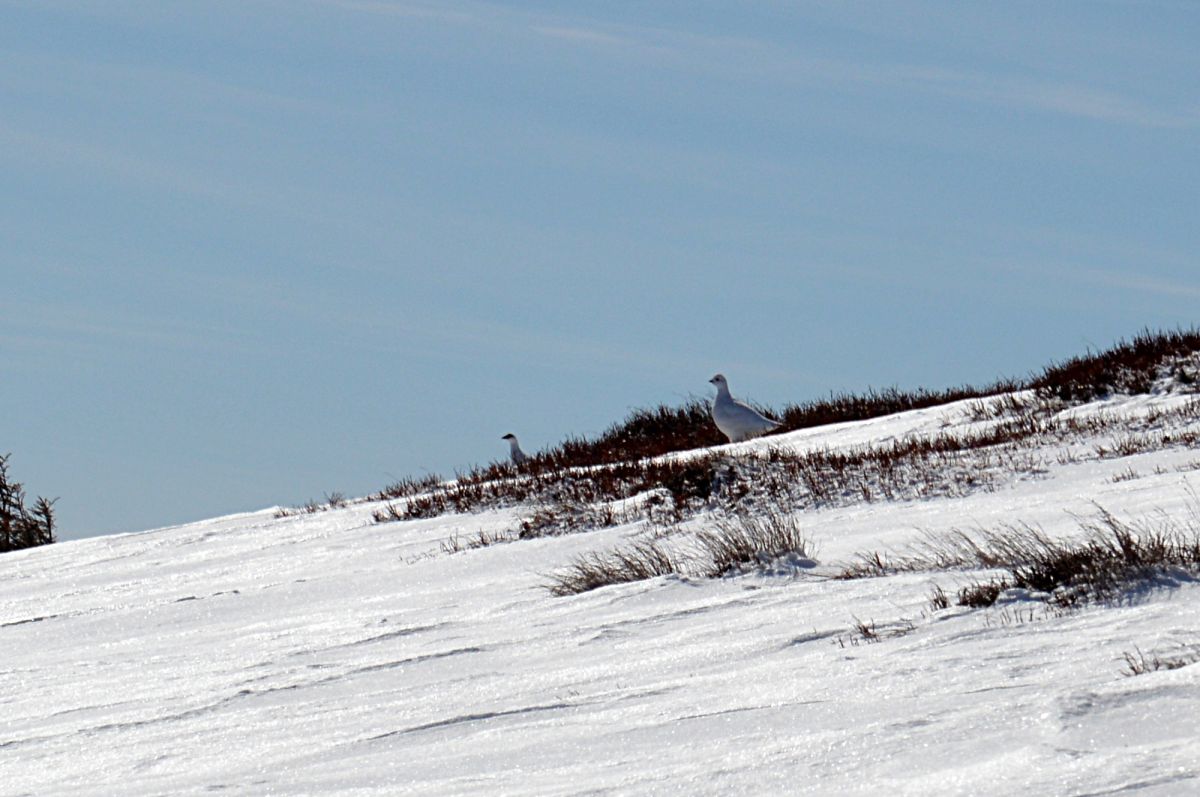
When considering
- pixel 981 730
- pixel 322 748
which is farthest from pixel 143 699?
pixel 981 730

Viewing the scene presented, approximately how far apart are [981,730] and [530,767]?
1118 mm

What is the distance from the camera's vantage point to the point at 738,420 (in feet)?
59.7

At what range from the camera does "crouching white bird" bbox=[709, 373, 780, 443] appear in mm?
18188

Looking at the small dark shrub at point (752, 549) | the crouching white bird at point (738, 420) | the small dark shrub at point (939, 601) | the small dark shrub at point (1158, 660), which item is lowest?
the small dark shrub at point (1158, 660)

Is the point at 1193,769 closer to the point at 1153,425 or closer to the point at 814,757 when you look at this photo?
the point at 814,757

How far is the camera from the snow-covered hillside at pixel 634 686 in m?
2.96

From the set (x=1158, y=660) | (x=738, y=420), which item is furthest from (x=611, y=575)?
(x=738, y=420)

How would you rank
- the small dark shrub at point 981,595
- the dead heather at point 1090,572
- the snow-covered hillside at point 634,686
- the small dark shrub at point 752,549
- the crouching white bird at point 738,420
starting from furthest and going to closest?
the crouching white bird at point 738,420 < the small dark shrub at point 752,549 < the small dark shrub at point 981,595 < the dead heather at point 1090,572 < the snow-covered hillside at point 634,686

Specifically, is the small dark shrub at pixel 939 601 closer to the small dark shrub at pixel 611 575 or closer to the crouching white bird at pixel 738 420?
the small dark shrub at pixel 611 575

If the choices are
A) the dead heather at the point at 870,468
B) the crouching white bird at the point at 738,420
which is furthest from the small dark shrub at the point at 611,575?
the crouching white bird at the point at 738,420

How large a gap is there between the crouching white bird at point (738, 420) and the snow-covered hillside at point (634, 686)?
9.72 meters

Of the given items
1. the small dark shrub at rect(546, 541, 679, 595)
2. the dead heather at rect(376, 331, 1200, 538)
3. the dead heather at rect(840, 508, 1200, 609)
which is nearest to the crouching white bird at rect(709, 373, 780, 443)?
the dead heather at rect(376, 331, 1200, 538)

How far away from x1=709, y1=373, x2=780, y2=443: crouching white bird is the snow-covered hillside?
972 cm

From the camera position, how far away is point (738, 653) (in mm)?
4480
